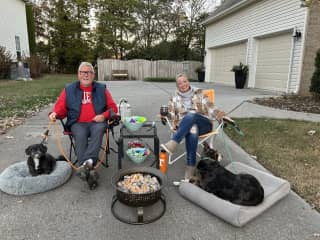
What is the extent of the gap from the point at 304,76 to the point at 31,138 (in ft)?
23.4

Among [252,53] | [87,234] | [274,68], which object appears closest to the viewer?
[87,234]

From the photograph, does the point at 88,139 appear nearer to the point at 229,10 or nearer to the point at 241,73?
the point at 241,73

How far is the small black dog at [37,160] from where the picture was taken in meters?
2.27

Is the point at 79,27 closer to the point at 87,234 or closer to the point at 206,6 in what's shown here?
the point at 206,6

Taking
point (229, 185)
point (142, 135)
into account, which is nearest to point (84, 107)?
point (142, 135)

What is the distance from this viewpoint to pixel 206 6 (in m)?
19.1

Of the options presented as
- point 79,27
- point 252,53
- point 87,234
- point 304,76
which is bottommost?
point 87,234

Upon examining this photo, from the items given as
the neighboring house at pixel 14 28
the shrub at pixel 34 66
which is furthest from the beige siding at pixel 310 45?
the neighboring house at pixel 14 28

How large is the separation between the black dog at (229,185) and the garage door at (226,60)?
882 centimetres

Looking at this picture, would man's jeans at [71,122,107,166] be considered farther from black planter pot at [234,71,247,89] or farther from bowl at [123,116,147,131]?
black planter pot at [234,71,247,89]

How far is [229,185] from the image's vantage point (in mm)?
1998

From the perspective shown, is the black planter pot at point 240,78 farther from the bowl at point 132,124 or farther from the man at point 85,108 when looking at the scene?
the man at point 85,108

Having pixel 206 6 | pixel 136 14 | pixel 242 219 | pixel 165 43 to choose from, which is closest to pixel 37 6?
pixel 136 14

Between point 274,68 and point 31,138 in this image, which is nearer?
point 31,138
